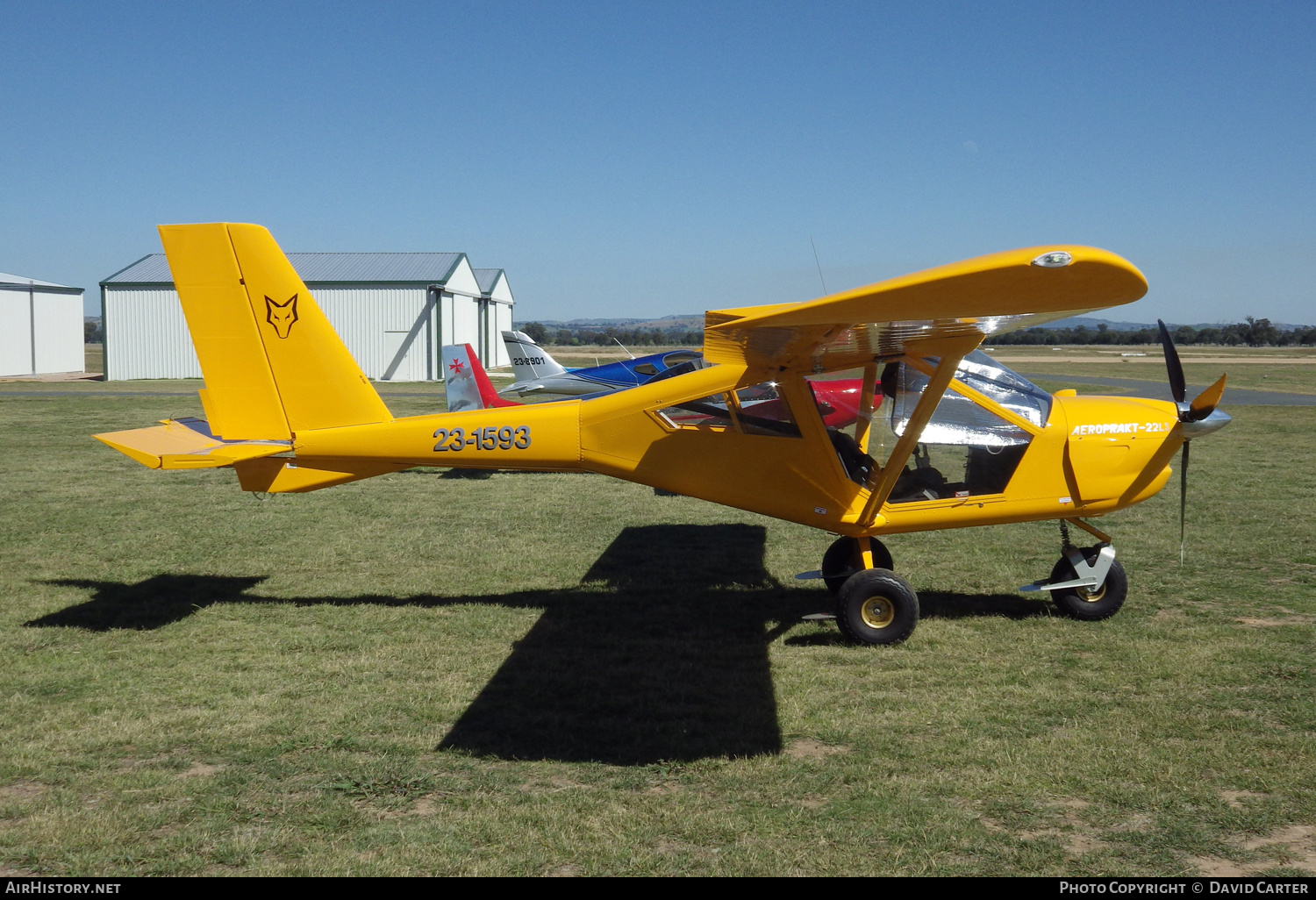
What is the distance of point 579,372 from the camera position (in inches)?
818

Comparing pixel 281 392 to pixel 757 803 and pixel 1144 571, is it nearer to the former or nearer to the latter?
pixel 757 803

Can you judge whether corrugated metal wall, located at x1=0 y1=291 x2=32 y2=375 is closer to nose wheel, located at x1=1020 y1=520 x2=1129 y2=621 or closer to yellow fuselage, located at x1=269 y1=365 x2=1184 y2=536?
yellow fuselage, located at x1=269 y1=365 x2=1184 y2=536

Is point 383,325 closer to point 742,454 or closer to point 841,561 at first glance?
point 841,561

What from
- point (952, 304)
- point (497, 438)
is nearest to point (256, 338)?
point (497, 438)

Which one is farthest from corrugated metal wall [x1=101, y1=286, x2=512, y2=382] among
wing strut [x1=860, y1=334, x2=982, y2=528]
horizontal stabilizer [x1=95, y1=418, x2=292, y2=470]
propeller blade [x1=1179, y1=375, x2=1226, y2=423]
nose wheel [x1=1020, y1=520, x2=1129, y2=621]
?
propeller blade [x1=1179, y1=375, x2=1226, y2=423]

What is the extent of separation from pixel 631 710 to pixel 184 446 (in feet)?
12.0

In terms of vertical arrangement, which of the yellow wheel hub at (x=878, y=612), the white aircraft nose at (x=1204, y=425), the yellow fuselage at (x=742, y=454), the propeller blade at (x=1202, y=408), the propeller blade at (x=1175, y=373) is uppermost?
the propeller blade at (x=1175, y=373)

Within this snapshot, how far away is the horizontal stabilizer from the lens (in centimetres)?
606

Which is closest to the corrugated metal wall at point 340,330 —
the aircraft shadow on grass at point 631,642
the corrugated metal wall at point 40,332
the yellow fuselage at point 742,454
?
the corrugated metal wall at point 40,332

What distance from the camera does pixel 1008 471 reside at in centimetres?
653

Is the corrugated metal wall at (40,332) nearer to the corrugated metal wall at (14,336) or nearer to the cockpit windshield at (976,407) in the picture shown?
the corrugated metal wall at (14,336)

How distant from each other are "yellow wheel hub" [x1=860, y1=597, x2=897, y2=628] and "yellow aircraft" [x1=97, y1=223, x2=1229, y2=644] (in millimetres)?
14

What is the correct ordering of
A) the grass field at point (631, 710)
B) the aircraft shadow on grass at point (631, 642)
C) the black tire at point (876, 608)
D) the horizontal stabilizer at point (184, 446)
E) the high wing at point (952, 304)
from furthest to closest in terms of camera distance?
the black tire at point (876, 608), the horizontal stabilizer at point (184, 446), the aircraft shadow on grass at point (631, 642), the grass field at point (631, 710), the high wing at point (952, 304)

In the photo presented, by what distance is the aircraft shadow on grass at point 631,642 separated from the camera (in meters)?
4.87
